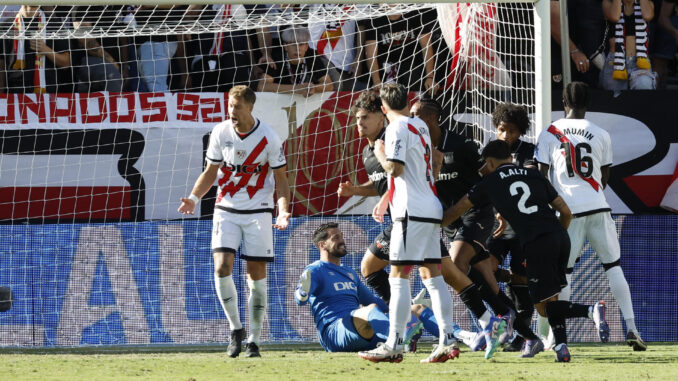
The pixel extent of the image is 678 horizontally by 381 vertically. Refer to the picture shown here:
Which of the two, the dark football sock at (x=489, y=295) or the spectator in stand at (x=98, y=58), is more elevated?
the spectator in stand at (x=98, y=58)

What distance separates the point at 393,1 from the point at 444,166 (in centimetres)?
189

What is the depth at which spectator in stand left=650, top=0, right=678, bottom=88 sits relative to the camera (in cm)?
1289

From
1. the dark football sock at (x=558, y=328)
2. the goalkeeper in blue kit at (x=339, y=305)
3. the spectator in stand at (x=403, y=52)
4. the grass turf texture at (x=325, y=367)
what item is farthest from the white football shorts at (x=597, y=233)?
the spectator in stand at (x=403, y=52)

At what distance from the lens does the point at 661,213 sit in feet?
37.4

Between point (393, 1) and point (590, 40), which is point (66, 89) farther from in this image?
point (590, 40)

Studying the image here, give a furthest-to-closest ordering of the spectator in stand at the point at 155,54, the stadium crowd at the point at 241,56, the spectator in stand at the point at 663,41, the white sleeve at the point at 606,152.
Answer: the spectator in stand at the point at 663,41
the spectator in stand at the point at 155,54
the stadium crowd at the point at 241,56
the white sleeve at the point at 606,152

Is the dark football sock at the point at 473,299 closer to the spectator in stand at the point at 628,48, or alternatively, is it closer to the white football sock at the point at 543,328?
the white football sock at the point at 543,328

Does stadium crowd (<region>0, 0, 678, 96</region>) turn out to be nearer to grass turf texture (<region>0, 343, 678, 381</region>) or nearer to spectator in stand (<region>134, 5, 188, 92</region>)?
spectator in stand (<region>134, 5, 188, 92</region>)

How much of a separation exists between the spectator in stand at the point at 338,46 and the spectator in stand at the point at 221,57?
2.44ft

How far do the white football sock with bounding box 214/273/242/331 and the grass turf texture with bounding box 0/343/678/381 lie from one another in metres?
0.30

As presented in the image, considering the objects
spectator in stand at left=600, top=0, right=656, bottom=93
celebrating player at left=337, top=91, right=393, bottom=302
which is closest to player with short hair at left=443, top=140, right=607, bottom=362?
celebrating player at left=337, top=91, right=393, bottom=302

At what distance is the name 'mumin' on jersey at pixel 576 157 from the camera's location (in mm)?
8352

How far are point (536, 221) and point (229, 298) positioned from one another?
234 cm

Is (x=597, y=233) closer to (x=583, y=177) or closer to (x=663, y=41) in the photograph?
(x=583, y=177)
